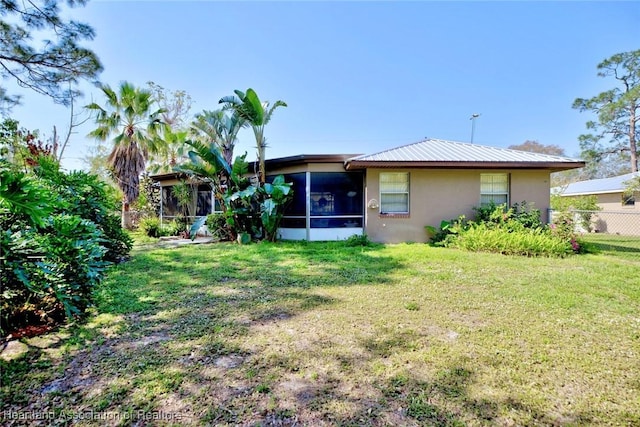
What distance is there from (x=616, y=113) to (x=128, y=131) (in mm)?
33605

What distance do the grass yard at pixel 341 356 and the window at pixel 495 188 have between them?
5112 millimetres

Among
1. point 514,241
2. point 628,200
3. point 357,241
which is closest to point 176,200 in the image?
point 357,241

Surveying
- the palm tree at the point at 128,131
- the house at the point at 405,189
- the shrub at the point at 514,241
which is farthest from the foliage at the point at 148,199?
the shrub at the point at 514,241

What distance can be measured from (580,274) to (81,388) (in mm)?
7817

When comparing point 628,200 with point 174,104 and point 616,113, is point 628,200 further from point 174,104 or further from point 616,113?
point 174,104

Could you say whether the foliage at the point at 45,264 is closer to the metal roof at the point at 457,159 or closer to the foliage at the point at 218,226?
the foliage at the point at 218,226

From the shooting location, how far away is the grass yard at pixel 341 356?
1.99 meters

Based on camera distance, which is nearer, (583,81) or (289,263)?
(289,263)

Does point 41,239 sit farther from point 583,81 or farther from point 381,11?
point 583,81

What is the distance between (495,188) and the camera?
33.3ft

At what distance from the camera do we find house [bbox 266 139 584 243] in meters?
9.81

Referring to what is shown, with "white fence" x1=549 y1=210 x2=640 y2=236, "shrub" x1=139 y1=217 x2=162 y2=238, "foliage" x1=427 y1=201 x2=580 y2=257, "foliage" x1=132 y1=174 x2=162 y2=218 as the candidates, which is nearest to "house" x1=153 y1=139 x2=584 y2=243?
"foliage" x1=427 y1=201 x2=580 y2=257

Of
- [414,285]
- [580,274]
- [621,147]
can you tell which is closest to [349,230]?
[414,285]

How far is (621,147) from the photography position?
907 inches
